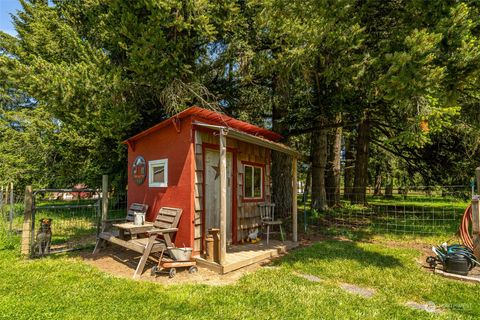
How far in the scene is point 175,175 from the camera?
6230 mm

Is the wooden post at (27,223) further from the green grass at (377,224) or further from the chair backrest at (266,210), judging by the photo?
the green grass at (377,224)

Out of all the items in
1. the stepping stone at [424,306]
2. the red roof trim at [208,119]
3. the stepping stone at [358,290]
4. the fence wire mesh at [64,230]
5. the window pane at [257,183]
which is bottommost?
the stepping stone at [424,306]

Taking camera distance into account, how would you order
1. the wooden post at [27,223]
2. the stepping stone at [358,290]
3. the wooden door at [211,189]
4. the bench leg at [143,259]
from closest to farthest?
the stepping stone at [358,290]
the bench leg at [143,259]
the wooden post at [27,223]
the wooden door at [211,189]

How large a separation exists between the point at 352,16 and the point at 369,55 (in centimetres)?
97

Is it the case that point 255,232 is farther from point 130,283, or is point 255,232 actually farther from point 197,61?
point 197,61

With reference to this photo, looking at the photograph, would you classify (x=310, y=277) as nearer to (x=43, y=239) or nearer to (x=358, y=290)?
(x=358, y=290)

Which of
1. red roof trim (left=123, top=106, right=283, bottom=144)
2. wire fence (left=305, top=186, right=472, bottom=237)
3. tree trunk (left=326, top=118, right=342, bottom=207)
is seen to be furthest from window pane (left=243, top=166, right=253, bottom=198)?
tree trunk (left=326, top=118, right=342, bottom=207)

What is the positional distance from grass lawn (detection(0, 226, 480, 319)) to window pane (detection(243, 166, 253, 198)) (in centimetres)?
219

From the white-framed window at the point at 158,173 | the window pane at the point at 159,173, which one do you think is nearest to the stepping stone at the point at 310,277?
the white-framed window at the point at 158,173

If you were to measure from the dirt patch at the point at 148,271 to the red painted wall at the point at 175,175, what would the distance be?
0.73 metres

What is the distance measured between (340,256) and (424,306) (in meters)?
2.41

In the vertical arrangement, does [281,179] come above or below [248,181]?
above

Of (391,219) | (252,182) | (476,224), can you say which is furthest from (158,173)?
(391,219)

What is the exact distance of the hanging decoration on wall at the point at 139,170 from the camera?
7.25 metres
